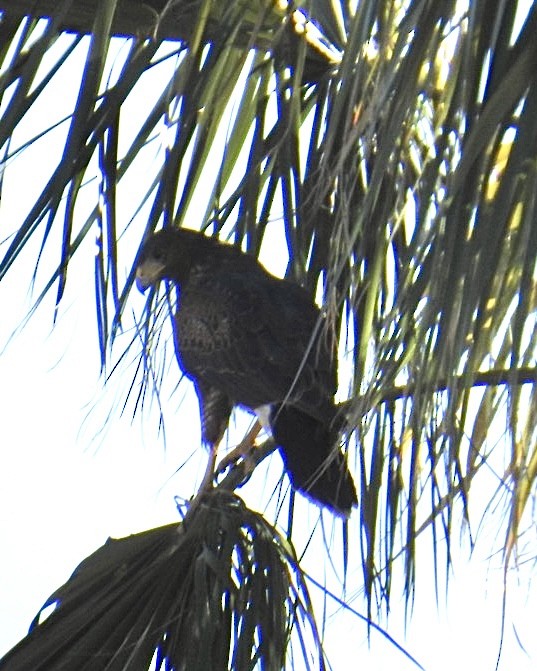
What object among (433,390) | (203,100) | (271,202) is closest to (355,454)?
(271,202)

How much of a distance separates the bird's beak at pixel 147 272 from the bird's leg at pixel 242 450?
2.04ft

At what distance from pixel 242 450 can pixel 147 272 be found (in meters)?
0.83

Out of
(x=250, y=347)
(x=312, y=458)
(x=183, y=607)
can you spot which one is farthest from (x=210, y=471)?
(x=183, y=607)

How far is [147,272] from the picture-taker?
4793 millimetres

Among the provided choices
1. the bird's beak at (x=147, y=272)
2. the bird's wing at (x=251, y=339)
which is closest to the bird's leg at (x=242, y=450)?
the bird's wing at (x=251, y=339)

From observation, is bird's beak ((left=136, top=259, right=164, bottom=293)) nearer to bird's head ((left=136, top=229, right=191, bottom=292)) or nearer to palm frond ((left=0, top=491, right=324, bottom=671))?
bird's head ((left=136, top=229, right=191, bottom=292))

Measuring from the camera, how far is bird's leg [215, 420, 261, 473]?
4121 mm

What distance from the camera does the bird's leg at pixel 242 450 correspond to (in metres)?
4.12

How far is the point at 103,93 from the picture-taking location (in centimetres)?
276

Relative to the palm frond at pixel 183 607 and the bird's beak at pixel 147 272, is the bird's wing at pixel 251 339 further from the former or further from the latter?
the palm frond at pixel 183 607

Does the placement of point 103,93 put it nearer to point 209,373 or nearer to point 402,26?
point 402,26

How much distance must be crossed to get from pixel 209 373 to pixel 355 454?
138 cm

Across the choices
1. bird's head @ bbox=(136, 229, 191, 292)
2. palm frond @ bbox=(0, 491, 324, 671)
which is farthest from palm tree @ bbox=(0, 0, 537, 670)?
bird's head @ bbox=(136, 229, 191, 292)

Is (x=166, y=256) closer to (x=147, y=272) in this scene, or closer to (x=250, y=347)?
(x=147, y=272)
